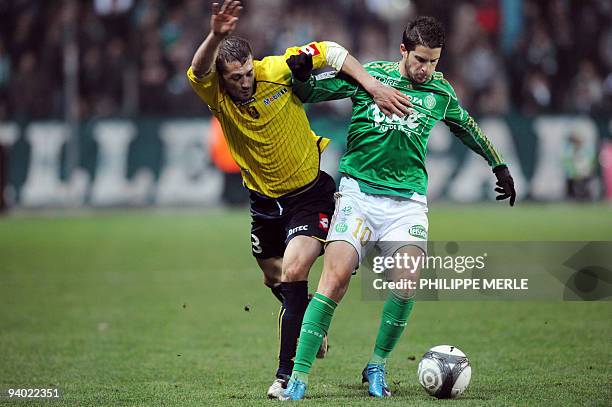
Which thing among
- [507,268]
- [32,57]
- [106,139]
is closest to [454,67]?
[106,139]

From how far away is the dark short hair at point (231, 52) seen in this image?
6422 millimetres

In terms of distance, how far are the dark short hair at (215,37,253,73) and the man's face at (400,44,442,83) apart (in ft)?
3.13

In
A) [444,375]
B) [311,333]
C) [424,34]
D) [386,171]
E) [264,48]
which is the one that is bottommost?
[444,375]

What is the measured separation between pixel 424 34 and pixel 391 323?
176 cm

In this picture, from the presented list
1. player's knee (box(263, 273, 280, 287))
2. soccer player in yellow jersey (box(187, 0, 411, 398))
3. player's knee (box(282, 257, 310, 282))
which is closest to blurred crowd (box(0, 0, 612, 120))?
player's knee (box(263, 273, 280, 287))

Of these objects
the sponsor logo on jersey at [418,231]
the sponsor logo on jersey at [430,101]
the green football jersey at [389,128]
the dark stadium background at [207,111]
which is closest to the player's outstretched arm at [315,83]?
the green football jersey at [389,128]

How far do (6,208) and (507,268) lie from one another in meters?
12.2

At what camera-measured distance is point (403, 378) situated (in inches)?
277

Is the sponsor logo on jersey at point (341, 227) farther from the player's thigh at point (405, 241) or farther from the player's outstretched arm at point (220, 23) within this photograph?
A: the player's outstretched arm at point (220, 23)

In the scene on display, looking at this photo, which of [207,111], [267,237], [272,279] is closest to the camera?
[267,237]

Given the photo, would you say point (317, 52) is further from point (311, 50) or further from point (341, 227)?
point (341, 227)

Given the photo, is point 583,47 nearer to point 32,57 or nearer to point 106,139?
point 106,139

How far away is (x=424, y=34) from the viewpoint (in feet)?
20.6

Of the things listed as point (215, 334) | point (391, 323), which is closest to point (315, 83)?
point (391, 323)
